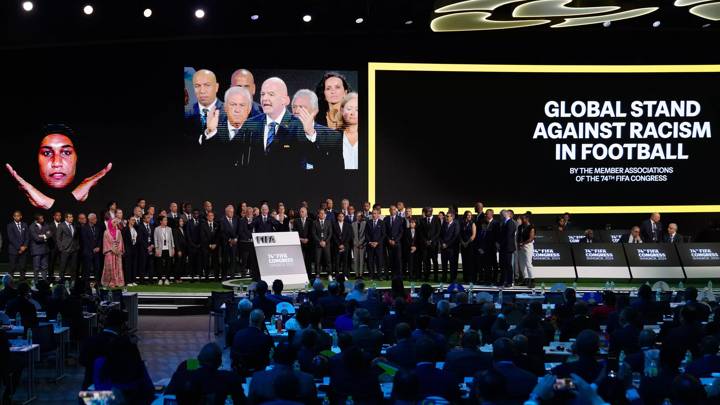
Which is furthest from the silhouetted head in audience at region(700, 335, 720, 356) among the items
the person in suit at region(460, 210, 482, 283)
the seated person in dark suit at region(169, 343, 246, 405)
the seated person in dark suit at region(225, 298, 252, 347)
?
the person in suit at region(460, 210, 482, 283)

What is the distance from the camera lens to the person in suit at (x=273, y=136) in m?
23.8

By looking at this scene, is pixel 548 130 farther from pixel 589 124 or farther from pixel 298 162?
pixel 298 162

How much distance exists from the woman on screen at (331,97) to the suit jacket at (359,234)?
154 inches

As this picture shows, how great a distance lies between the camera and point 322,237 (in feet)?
67.2

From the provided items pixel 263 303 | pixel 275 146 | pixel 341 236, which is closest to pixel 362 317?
pixel 263 303

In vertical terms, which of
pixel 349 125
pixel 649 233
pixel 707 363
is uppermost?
pixel 349 125

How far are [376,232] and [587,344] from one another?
43.1ft

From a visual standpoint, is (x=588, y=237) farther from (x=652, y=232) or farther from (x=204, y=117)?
(x=204, y=117)

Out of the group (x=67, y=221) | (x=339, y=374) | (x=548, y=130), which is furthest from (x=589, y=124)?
(x=339, y=374)

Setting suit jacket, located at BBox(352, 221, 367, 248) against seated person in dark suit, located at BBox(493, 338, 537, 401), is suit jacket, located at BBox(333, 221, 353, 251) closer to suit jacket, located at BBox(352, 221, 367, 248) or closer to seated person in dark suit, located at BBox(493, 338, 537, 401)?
suit jacket, located at BBox(352, 221, 367, 248)

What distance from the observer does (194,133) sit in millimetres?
23688

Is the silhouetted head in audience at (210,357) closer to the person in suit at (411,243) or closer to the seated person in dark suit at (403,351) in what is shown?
the seated person in dark suit at (403,351)

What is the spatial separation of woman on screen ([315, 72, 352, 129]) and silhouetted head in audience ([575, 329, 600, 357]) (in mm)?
16801

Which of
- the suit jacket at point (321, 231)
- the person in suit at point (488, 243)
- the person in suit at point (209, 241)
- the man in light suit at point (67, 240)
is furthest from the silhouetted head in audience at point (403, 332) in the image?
the man in light suit at point (67, 240)
